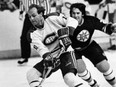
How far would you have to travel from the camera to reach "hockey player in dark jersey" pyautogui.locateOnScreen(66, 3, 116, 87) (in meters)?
2.50

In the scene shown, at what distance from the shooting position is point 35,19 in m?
2.20

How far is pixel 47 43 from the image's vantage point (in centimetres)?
225

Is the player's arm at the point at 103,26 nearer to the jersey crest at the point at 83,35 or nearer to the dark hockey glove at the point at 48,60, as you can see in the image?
the jersey crest at the point at 83,35

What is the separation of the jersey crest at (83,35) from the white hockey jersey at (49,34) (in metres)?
0.33

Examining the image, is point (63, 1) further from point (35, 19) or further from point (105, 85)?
point (35, 19)

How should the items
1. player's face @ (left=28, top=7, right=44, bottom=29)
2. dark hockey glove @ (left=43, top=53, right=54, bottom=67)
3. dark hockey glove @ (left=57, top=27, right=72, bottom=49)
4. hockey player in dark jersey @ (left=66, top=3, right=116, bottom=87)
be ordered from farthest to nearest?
hockey player in dark jersey @ (left=66, top=3, right=116, bottom=87) < player's face @ (left=28, top=7, right=44, bottom=29) < dark hockey glove @ (left=43, top=53, right=54, bottom=67) < dark hockey glove @ (left=57, top=27, right=72, bottom=49)

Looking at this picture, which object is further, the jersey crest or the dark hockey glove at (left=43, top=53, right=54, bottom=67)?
the jersey crest

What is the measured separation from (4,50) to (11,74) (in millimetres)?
1484

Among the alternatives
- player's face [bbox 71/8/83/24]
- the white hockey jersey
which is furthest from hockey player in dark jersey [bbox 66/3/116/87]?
the white hockey jersey

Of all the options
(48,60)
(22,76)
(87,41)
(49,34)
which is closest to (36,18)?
(49,34)

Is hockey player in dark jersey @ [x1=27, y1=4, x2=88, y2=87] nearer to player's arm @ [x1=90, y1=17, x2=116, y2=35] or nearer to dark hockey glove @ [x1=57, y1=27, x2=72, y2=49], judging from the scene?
dark hockey glove @ [x1=57, y1=27, x2=72, y2=49]

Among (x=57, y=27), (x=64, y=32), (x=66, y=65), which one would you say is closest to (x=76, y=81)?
(x=66, y=65)

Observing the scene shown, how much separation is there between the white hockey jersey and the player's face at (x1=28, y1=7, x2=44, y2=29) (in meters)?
0.04

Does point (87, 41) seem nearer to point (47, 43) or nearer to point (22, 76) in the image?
point (47, 43)
